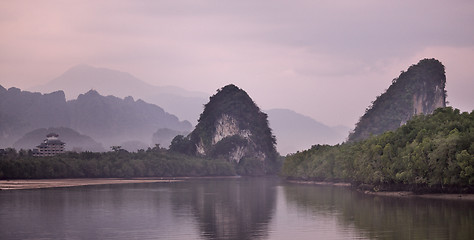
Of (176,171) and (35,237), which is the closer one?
(35,237)

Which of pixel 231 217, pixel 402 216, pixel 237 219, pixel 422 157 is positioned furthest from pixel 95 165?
pixel 402 216

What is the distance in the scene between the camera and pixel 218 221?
167 ft

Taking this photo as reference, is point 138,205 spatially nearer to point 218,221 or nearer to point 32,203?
point 32,203

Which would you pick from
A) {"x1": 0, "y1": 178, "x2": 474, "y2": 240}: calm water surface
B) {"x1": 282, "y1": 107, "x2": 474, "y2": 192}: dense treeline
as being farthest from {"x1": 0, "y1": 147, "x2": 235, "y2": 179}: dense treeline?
{"x1": 282, "y1": 107, "x2": 474, "y2": 192}: dense treeline

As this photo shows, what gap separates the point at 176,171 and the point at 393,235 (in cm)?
14915

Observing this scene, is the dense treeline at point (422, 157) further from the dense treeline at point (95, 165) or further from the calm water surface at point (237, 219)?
the dense treeline at point (95, 165)

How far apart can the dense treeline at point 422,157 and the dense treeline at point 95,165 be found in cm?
6065

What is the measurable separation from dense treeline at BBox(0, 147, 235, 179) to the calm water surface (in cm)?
5845

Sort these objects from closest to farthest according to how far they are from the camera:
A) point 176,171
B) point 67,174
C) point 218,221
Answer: point 218,221 < point 67,174 < point 176,171

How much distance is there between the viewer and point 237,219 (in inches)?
2062

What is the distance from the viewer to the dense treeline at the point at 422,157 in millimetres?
67312

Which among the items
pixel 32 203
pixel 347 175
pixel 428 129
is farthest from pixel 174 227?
pixel 347 175

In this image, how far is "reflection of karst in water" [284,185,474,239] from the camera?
4072cm

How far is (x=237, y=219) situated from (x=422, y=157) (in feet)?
96.2
